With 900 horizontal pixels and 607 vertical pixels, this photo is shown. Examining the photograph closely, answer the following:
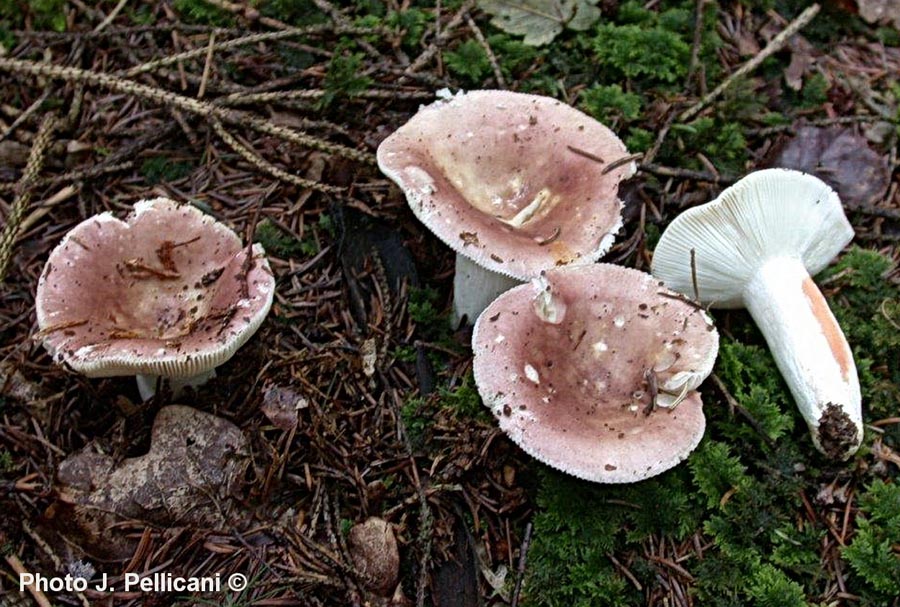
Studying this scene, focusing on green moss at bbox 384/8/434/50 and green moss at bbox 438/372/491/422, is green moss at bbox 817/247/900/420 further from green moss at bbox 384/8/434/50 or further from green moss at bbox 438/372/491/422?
green moss at bbox 384/8/434/50

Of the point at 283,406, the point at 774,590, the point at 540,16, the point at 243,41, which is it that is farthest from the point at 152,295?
the point at 774,590

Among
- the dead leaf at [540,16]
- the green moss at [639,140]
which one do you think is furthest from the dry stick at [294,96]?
the green moss at [639,140]

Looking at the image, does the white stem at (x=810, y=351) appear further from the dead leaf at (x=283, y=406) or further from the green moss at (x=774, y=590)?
the dead leaf at (x=283, y=406)

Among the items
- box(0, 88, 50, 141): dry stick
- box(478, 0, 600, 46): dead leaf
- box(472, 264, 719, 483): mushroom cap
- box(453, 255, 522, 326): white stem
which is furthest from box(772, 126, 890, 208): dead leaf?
box(0, 88, 50, 141): dry stick

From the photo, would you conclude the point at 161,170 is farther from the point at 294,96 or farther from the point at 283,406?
the point at 283,406

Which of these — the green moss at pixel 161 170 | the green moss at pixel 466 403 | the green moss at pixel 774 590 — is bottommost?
the green moss at pixel 774 590

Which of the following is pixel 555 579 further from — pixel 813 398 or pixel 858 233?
pixel 858 233
